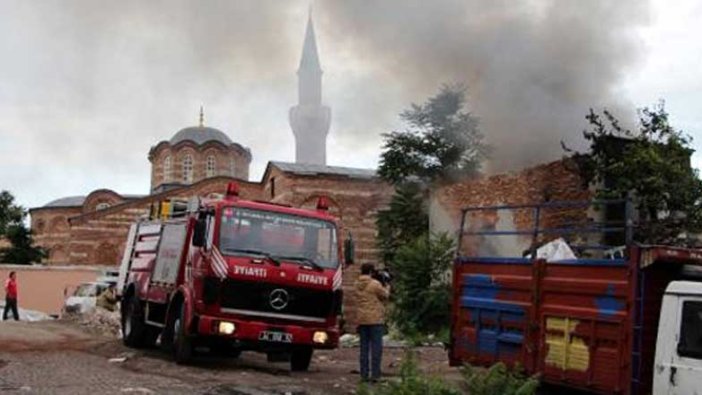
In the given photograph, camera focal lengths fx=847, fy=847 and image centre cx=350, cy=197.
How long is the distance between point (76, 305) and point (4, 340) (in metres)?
10.5

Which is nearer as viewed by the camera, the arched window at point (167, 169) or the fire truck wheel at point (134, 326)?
the fire truck wheel at point (134, 326)

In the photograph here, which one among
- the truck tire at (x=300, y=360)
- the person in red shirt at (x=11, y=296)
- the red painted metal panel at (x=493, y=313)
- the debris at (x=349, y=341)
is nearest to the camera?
the red painted metal panel at (x=493, y=313)

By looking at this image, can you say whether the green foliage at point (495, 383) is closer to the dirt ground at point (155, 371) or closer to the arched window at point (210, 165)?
the dirt ground at point (155, 371)

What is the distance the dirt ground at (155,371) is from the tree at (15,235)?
103ft

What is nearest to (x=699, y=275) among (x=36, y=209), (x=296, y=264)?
(x=296, y=264)

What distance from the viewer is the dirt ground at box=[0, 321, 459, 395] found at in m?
10.1

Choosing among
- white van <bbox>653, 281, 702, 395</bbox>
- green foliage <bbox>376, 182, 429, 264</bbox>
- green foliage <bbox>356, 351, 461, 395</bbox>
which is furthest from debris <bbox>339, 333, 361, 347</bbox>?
white van <bbox>653, 281, 702, 395</bbox>

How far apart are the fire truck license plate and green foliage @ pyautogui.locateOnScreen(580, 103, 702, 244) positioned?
29.3 feet

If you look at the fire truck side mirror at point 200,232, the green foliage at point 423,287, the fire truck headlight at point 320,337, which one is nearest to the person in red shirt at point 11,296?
the green foliage at point 423,287

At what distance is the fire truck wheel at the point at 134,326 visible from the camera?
593 inches

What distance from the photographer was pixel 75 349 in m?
15.6

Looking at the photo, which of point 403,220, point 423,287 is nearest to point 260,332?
point 423,287

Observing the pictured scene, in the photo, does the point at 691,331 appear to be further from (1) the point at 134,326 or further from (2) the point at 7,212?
(2) the point at 7,212

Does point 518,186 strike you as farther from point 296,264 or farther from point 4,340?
point 4,340
